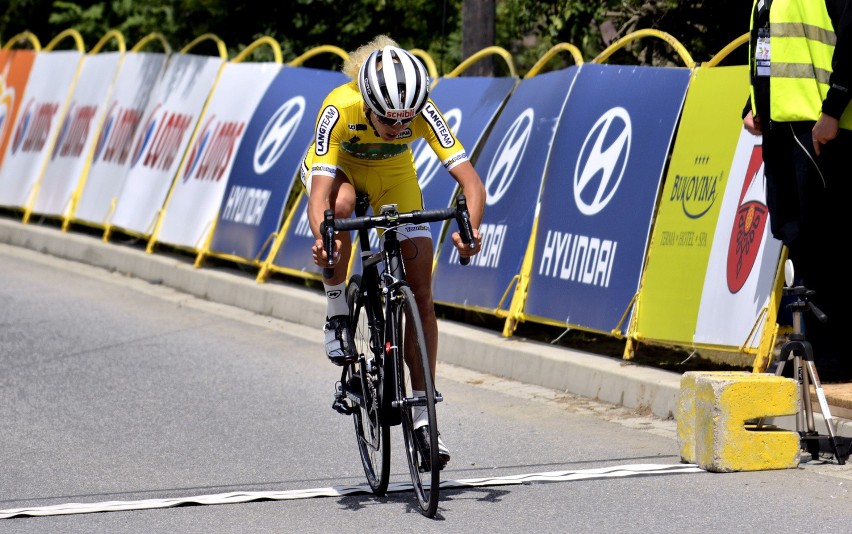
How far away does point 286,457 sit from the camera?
7656 millimetres

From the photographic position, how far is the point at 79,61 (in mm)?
18219

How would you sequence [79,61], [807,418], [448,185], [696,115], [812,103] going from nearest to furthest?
[807,418], [812,103], [696,115], [448,185], [79,61]

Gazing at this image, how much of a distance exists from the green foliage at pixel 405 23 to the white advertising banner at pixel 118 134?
1.71m

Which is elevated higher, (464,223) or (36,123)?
(36,123)

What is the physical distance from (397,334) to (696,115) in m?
3.80

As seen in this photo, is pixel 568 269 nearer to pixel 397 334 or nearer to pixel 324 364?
pixel 324 364

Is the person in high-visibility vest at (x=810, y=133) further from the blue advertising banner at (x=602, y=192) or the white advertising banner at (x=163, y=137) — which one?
the white advertising banner at (x=163, y=137)

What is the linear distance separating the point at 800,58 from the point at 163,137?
9.30 metres

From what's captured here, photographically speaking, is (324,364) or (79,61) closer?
(324,364)

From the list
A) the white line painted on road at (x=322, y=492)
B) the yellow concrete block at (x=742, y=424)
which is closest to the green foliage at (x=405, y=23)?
the yellow concrete block at (x=742, y=424)

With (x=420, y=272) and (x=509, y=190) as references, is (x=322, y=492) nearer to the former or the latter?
(x=420, y=272)

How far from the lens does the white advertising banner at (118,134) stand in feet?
53.6

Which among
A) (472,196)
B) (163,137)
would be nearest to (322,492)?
(472,196)

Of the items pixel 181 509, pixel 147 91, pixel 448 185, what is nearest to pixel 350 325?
pixel 181 509
